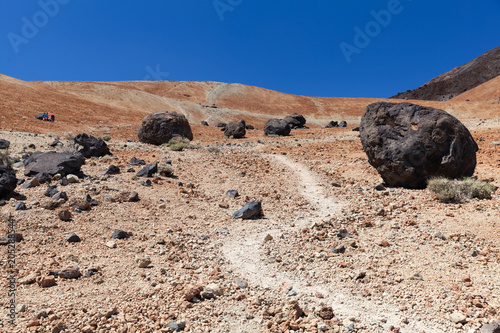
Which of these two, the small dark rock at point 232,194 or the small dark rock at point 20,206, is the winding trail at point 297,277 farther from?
the small dark rock at point 20,206

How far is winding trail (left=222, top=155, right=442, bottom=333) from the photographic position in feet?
14.3

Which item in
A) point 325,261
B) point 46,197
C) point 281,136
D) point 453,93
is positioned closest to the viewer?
point 325,261

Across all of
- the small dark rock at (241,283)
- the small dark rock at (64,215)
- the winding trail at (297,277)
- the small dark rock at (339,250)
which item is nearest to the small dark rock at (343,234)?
the small dark rock at (339,250)

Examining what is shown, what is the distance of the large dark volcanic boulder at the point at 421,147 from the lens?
952cm

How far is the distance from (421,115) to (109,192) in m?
9.92

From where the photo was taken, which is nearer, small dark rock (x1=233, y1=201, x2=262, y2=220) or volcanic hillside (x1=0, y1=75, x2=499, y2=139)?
small dark rock (x1=233, y1=201, x2=262, y2=220)

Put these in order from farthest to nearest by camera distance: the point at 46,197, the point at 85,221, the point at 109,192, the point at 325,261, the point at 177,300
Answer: the point at 109,192 → the point at 46,197 → the point at 85,221 → the point at 325,261 → the point at 177,300

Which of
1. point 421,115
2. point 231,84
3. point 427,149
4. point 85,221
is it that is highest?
point 231,84

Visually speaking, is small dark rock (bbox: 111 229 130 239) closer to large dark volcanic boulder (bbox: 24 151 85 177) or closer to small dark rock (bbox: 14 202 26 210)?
small dark rock (bbox: 14 202 26 210)

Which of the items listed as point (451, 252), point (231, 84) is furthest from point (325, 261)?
point (231, 84)

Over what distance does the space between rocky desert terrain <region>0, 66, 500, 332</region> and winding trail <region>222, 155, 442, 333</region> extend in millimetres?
26

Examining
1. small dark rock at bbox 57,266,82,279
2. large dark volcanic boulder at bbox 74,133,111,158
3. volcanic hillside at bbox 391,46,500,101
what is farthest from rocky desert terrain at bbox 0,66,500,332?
volcanic hillside at bbox 391,46,500,101

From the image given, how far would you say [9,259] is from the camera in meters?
5.50

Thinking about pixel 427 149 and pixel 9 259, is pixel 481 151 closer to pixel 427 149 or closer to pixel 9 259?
pixel 427 149
